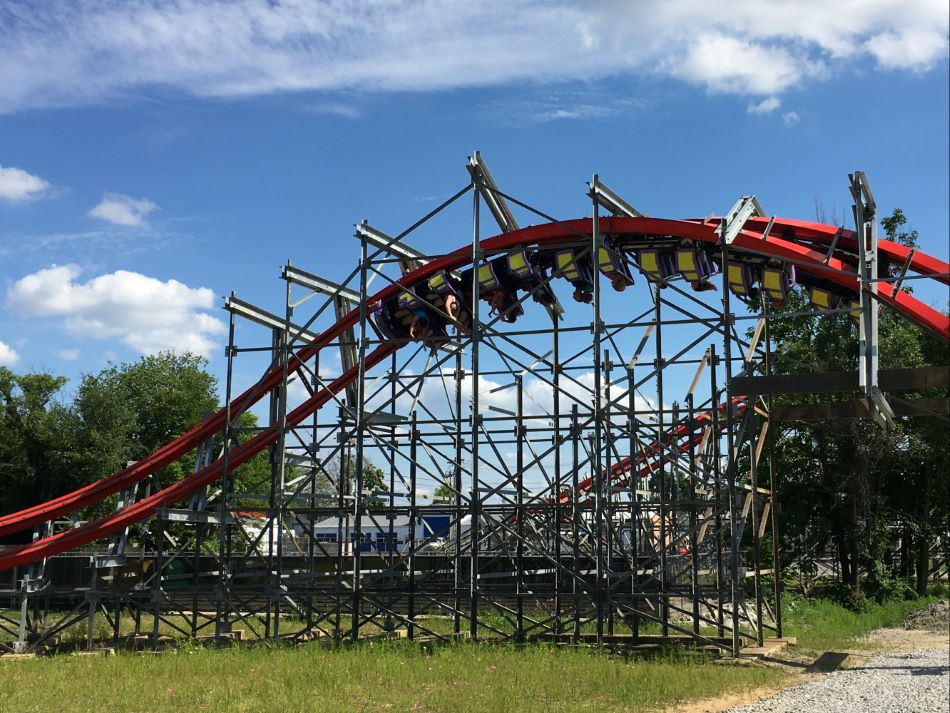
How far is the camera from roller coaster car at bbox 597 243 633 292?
1781 centimetres

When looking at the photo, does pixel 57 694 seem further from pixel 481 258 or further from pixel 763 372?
pixel 763 372

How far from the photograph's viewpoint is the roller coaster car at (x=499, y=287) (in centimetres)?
1861

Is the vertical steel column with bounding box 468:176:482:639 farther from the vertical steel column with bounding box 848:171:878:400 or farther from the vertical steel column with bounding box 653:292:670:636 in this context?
the vertical steel column with bounding box 848:171:878:400

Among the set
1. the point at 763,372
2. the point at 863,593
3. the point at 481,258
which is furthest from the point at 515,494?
the point at 863,593

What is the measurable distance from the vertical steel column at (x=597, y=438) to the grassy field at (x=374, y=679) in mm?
885

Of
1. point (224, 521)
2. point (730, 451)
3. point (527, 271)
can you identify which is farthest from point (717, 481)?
point (224, 521)

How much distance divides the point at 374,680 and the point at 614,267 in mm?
7931

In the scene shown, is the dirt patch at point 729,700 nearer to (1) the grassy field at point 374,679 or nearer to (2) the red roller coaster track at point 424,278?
(1) the grassy field at point 374,679

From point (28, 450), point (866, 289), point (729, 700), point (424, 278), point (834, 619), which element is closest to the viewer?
point (729, 700)

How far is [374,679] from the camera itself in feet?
46.7

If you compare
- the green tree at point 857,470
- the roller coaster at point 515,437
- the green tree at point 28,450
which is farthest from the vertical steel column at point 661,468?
the green tree at point 28,450

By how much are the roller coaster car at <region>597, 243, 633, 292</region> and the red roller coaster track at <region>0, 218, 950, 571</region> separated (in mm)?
328

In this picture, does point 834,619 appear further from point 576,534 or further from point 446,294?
point 446,294

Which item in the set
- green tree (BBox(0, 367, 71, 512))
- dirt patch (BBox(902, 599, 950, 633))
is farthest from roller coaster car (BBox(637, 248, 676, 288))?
green tree (BBox(0, 367, 71, 512))
